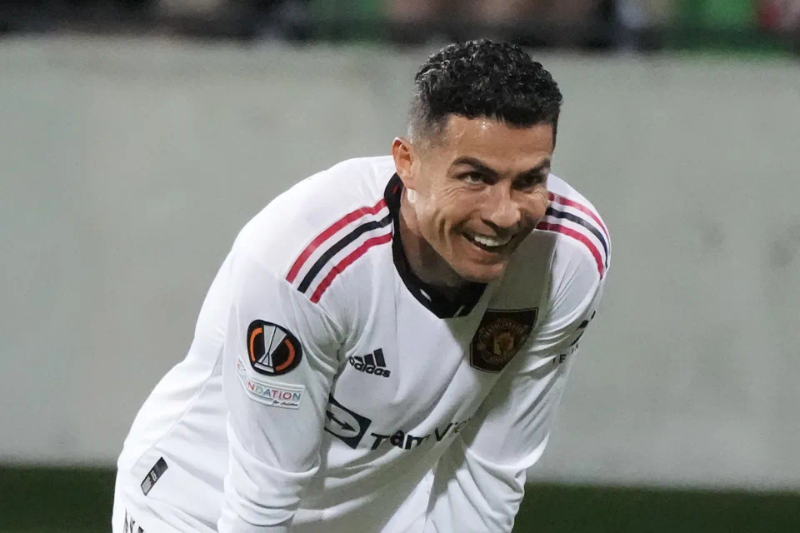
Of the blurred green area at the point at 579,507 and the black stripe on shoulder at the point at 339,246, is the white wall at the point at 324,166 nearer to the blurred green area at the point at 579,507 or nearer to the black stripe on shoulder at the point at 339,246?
the blurred green area at the point at 579,507

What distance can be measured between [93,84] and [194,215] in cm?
45

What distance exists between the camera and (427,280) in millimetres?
1264

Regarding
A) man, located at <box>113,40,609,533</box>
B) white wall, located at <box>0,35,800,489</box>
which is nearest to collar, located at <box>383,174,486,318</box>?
man, located at <box>113,40,609,533</box>

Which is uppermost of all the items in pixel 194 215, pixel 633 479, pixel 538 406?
pixel 538 406

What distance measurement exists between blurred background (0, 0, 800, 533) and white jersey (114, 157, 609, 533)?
1187mm

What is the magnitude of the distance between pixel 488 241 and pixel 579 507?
1.86 meters

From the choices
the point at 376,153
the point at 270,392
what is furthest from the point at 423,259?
the point at 376,153

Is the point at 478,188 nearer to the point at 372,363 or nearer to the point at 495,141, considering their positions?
the point at 495,141

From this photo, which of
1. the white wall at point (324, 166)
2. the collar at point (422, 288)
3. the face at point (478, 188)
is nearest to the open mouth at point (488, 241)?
the face at point (478, 188)

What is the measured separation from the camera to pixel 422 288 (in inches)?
49.8

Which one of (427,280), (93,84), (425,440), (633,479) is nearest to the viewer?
(427,280)

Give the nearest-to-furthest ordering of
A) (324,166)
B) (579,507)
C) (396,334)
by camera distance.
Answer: (396,334), (324,166), (579,507)

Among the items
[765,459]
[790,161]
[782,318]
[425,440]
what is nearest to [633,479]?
[765,459]

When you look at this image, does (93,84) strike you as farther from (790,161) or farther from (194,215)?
(790,161)
